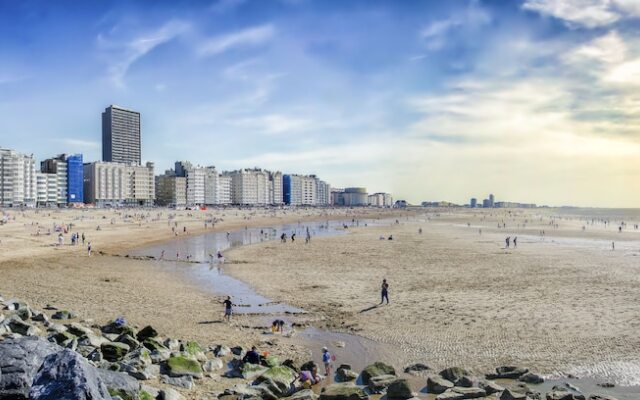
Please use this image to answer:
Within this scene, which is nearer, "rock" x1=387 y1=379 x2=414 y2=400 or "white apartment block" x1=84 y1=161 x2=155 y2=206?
"rock" x1=387 y1=379 x2=414 y2=400

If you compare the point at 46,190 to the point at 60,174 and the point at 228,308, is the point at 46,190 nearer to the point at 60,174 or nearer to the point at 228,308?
the point at 60,174

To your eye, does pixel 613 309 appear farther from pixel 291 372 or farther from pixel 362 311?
pixel 291 372

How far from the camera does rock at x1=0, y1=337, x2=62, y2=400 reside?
7.18m

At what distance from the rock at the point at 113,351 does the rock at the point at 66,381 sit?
224 inches

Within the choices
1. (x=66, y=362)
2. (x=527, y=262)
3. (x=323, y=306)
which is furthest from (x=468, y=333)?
(x=527, y=262)

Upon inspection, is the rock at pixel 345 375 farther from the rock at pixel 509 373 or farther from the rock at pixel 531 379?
the rock at pixel 531 379

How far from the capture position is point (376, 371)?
1288 centimetres

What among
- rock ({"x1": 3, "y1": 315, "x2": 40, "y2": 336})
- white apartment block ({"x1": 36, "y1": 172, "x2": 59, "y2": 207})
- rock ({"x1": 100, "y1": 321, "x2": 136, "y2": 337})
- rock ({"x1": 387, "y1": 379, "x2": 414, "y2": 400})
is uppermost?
white apartment block ({"x1": 36, "y1": 172, "x2": 59, "y2": 207})

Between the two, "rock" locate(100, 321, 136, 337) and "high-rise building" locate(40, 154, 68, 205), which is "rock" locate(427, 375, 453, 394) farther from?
"high-rise building" locate(40, 154, 68, 205)

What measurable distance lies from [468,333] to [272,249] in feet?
96.9

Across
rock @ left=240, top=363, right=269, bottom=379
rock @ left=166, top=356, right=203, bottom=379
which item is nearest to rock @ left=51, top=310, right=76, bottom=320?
rock @ left=166, top=356, right=203, bottom=379

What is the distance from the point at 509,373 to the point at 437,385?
92.5 inches

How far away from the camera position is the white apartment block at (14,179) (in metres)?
132

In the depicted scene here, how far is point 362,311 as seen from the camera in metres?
20.4
